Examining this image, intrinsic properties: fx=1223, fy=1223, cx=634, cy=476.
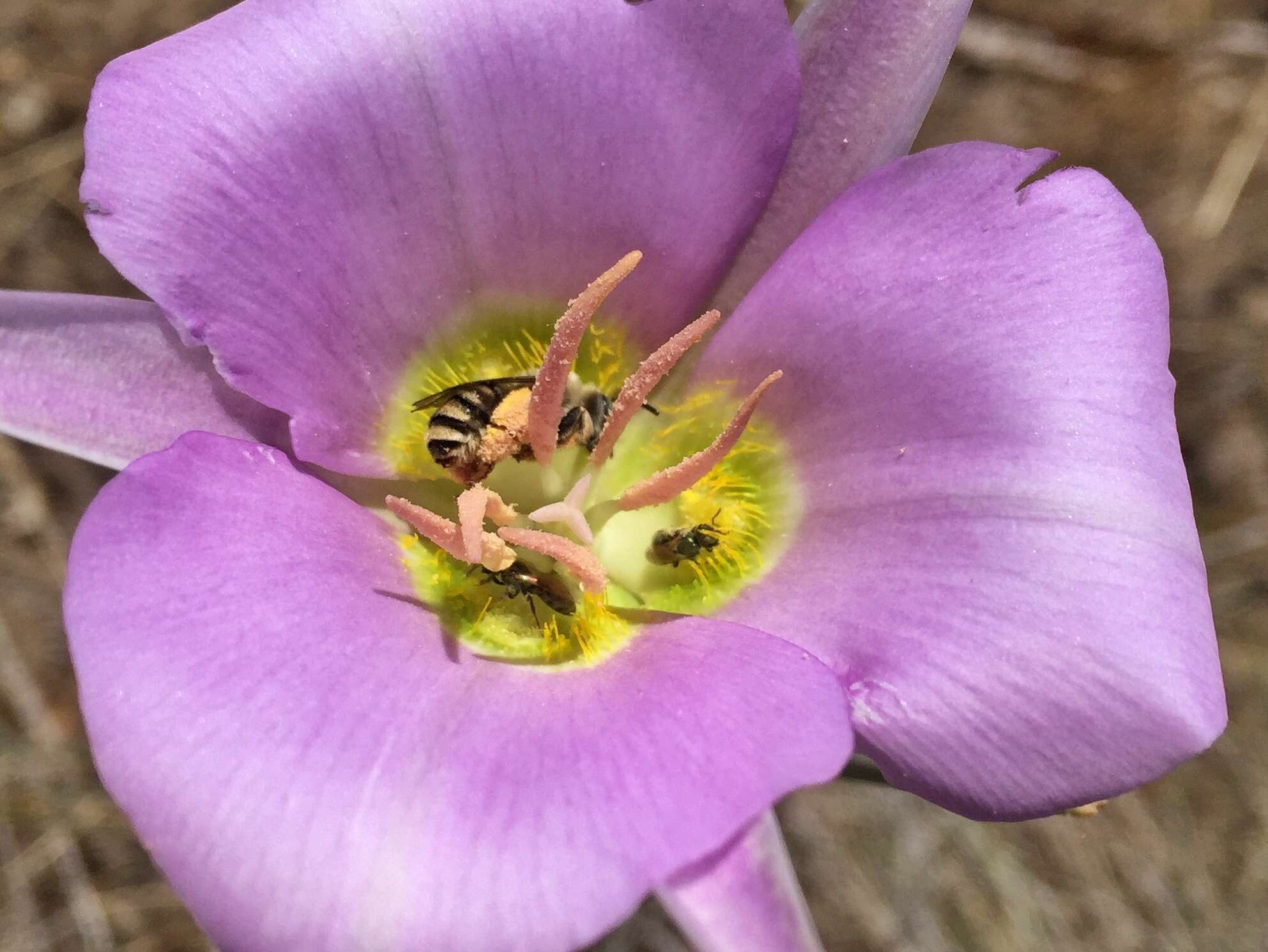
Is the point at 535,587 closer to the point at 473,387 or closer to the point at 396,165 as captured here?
the point at 473,387

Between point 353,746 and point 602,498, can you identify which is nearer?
point 353,746

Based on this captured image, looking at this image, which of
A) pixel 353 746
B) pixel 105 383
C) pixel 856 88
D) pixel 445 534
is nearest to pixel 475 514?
pixel 445 534

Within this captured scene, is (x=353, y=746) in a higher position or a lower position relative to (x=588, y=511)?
higher

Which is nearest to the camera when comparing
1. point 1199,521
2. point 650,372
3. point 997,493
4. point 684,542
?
point 997,493

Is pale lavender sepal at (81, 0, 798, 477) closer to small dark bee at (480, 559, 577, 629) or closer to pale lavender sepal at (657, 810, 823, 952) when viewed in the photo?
small dark bee at (480, 559, 577, 629)

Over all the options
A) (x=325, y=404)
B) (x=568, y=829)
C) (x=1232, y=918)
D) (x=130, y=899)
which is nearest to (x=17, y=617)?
(x=130, y=899)

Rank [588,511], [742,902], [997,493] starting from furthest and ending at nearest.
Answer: [588,511] < [997,493] < [742,902]

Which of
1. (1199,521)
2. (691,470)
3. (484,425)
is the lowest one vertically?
(1199,521)
